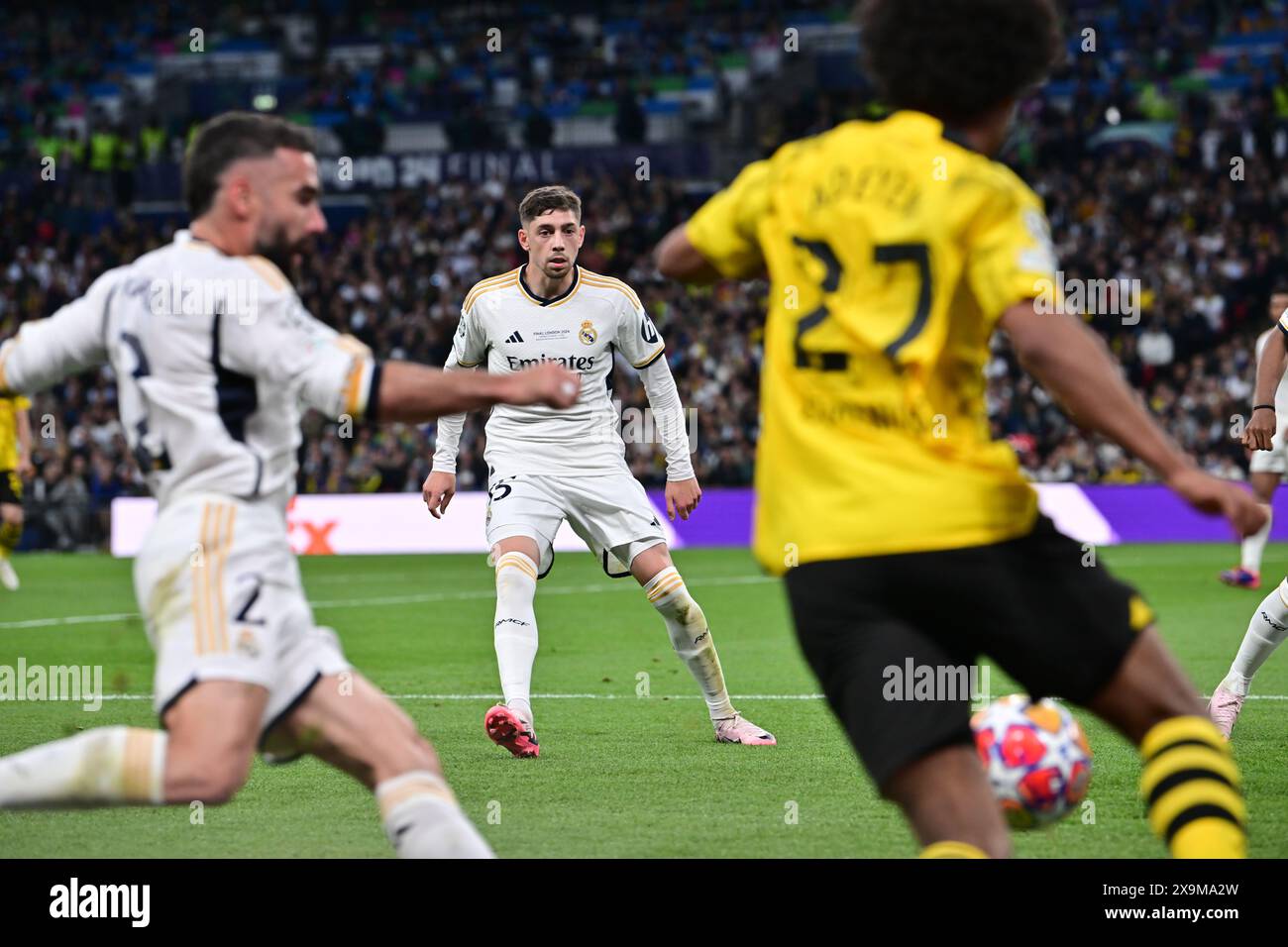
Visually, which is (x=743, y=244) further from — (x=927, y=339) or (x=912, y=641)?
(x=912, y=641)

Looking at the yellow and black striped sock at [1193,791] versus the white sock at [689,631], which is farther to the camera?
the white sock at [689,631]

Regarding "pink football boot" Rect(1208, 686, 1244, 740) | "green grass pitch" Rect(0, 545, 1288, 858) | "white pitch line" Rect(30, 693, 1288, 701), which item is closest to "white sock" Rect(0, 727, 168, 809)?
"green grass pitch" Rect(0, 545, 1288, 858)

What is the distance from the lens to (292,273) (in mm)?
30828

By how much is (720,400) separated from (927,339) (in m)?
23.6

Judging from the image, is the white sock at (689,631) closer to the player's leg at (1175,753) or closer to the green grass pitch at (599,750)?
the green grass pitch at (599,750)

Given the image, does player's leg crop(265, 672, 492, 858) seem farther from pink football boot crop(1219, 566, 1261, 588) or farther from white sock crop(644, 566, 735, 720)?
pink football boot crop(1219, 566, 1261, 588)

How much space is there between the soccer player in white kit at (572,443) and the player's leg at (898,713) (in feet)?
15.2

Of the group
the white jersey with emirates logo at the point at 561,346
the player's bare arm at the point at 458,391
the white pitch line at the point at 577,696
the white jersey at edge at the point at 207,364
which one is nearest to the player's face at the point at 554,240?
the white jersey with emirates logo at the point at 561,346

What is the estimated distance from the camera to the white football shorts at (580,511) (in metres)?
8.42

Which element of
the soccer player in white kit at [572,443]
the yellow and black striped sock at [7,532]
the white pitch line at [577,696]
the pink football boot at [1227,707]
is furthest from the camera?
the yellow and black striped sock at [7,532]

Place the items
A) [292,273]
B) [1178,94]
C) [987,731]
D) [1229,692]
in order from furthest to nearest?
[1178,94] < [292,273] < [1229,692] < [987,731]

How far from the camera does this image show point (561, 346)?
8695mm

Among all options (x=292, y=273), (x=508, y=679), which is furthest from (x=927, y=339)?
(x=292, y=273)

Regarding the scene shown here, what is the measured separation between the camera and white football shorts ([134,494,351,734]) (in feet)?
13.1
